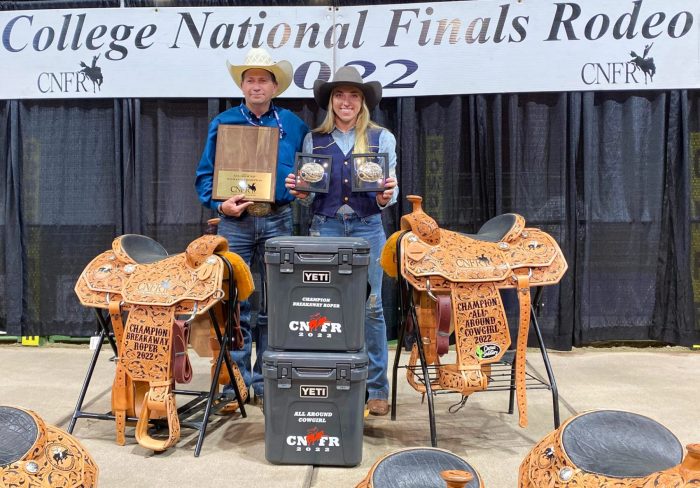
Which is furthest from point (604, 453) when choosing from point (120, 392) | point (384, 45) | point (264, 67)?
point (384, 45)

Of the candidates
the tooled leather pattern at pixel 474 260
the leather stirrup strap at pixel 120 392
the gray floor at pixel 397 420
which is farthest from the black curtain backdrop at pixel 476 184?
the leather stirrup strap at pixel 120 392

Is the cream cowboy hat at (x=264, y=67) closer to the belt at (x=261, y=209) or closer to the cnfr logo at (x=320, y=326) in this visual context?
the belt at (x=261, y=209)

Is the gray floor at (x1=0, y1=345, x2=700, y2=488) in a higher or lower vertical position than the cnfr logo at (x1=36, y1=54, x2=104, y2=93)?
lower

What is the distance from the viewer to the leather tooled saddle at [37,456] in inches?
49.6

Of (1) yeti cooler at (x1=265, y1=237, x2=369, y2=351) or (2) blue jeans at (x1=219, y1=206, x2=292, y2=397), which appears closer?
(1) yeti cooler at (x1=265, y1=237, x2=369, y2=351)

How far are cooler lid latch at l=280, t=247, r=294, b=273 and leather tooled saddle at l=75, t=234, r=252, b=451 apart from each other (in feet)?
0.93

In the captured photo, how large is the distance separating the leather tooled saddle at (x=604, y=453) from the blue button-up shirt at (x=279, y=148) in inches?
73.7

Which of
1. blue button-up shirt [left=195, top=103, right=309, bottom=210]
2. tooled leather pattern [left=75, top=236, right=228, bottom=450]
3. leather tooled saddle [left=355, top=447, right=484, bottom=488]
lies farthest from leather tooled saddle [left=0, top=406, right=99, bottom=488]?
blue button-up shirt [left=195, top=103, right=309, bottom=210]

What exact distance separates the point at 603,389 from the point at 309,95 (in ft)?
7.77

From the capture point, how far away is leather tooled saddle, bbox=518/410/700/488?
3.61 feet

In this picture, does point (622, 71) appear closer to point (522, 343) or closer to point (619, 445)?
point (522, 343)

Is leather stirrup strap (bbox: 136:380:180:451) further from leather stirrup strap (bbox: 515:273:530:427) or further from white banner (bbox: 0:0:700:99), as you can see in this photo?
white banner (bbox: 0:0:700:99)

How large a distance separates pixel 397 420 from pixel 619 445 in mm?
1720

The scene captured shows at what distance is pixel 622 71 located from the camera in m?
3.76
